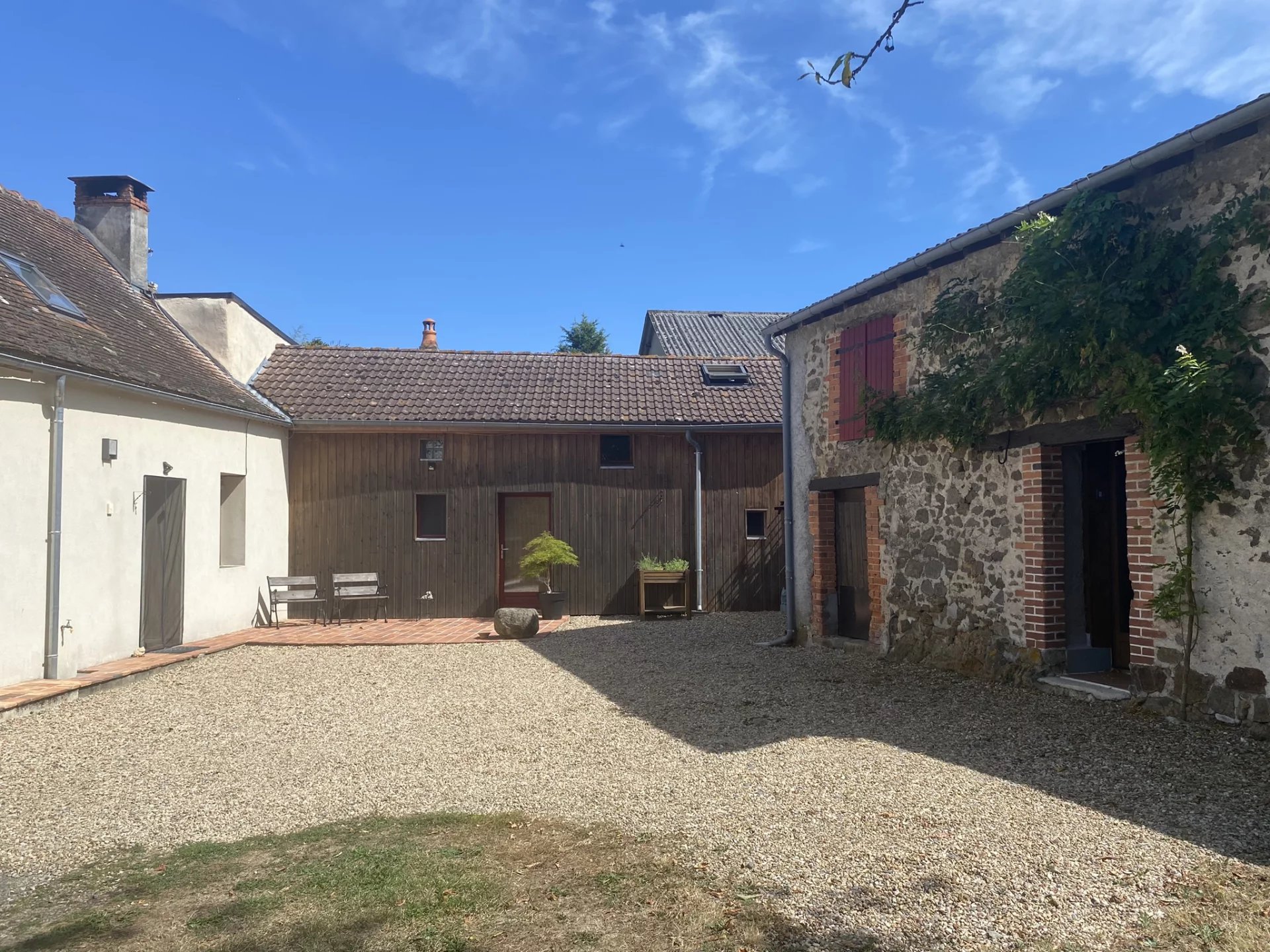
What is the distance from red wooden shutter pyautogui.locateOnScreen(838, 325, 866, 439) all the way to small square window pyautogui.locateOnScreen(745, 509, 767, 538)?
5.01 metres

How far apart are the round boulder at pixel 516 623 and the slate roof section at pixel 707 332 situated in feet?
42.0

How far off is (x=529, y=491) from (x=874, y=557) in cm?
670

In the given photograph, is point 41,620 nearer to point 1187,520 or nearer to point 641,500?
point 641,500

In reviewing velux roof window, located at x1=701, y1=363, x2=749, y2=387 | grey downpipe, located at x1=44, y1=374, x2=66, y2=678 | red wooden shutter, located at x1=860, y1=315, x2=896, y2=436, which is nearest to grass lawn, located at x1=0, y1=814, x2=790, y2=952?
grey downpipe, located at x1=44, y1=374, x2=66, y2=678

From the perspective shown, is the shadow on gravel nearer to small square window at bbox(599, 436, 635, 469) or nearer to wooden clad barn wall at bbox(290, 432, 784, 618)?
wooden clad barn wall at bbox(290, 432, 784, 618)

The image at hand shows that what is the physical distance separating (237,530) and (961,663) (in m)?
10.1

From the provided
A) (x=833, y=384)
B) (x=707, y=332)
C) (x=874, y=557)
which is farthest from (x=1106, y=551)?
(x=707, y=332)

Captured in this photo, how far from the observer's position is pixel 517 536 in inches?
600

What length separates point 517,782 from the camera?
5.32 metres

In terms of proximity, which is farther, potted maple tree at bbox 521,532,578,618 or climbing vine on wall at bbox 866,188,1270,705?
potted maple tree at bbox 521,532,578,618

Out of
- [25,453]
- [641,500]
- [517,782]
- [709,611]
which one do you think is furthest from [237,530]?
[517,782]

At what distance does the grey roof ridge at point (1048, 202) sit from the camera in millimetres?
5570

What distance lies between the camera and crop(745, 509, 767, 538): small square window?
15188mm

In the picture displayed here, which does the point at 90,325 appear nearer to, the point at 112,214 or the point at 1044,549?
the point at 112,214
